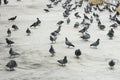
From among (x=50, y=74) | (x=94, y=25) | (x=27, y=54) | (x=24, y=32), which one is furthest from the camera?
(x=94, y=25)

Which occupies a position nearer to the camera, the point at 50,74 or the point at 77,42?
the point at 50,74

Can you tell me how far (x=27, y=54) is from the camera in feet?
68.6

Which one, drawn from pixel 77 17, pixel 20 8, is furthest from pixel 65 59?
pixel 20 8

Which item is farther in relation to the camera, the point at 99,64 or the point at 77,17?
the point at 77,17

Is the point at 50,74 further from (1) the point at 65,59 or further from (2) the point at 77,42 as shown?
(2) the point at 77,42

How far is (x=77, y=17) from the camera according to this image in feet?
111

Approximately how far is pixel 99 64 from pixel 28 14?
17.5 meters

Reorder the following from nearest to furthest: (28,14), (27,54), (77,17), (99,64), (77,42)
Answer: (99,64) < (27,54) < (77,42) < (77,17) < (28,14)

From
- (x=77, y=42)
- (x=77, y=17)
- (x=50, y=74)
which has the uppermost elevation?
(x=77, y=17)

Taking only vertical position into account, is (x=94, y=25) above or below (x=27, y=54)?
above

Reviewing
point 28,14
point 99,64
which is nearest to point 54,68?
point 99,64

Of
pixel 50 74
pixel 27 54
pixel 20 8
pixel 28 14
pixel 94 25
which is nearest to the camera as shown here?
pixel 50 74

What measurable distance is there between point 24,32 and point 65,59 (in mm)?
8461

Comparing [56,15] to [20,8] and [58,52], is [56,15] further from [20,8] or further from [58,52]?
[58,52]
